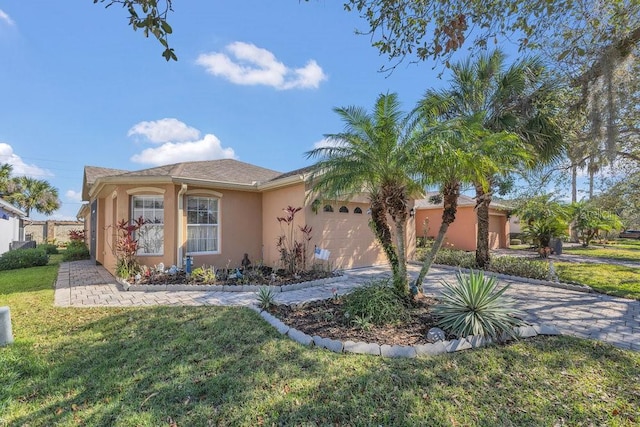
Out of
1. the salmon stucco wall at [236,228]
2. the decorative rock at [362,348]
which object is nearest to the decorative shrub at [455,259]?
the salmon stucco wall at [236,228]

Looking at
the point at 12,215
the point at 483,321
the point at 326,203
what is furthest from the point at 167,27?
the point at 12,215

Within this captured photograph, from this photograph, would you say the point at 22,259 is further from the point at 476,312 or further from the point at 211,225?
the point at 476,312

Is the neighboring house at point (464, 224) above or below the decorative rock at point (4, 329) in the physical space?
above

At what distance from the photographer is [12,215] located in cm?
2034

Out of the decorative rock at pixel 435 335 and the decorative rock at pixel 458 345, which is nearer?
the decorative rock at pixel 458 345

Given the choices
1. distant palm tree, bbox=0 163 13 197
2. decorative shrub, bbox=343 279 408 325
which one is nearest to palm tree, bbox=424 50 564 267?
decorative shrub, bbox=343 279 408 325

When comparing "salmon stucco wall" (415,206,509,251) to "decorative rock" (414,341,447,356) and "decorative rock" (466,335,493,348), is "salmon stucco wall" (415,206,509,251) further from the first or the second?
"decorative rock" (414,341,447,356)

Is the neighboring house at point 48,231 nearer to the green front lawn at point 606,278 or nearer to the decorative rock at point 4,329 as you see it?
the decorative rock at point 4,329

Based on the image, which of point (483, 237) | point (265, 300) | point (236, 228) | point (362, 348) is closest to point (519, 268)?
point (483, 237)

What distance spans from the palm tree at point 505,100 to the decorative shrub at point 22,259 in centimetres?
1908

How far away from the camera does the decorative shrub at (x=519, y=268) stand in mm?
10152

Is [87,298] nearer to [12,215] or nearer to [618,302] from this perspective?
[618,302]

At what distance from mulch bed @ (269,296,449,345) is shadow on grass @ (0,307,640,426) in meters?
0.58

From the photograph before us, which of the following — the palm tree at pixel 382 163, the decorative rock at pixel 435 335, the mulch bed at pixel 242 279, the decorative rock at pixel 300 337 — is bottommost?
the decorative rock at pixel 300 337
